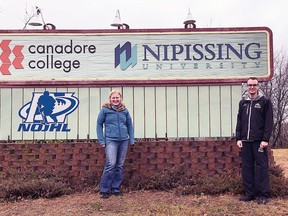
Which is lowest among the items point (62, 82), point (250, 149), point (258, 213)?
point (258, 213)

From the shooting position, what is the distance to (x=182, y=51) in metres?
8.66

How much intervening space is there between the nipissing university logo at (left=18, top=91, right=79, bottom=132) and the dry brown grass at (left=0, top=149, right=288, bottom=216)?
170 centimetres

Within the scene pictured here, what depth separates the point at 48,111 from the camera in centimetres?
845

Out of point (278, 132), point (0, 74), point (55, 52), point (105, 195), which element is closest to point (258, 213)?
point (105, 195)

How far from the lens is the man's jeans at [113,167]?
7.23 metres

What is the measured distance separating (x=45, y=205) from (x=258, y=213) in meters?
3.52

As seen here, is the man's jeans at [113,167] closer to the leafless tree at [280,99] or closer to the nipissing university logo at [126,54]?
the nipissing university logo at [126,54]

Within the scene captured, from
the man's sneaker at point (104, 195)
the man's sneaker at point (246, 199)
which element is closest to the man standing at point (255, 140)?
the man's sneaker at point (246, 199)

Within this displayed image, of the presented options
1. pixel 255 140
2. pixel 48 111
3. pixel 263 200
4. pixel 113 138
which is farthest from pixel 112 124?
pixel 263 200

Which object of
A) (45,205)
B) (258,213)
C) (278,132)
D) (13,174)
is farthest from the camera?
(278,132)

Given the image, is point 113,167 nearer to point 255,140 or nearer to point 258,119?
point 255,140

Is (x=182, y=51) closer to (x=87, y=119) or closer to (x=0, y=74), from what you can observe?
(x=87, y=119)

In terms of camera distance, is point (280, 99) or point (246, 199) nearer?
point (246, 199)

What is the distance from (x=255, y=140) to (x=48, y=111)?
4227 mm
